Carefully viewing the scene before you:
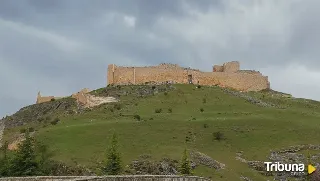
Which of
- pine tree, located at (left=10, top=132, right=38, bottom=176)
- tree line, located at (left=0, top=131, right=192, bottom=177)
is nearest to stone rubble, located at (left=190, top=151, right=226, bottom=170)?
tree line, located at (left=0, top=131, right=192, bottom=177)

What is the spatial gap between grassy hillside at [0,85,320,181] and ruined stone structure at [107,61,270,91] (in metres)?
10.2

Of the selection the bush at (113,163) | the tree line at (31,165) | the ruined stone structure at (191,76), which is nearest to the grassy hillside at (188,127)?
the tree line at (31,165)

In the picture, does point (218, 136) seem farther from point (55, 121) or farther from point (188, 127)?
point (55, 121)

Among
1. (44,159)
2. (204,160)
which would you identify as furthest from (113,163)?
(204,160)

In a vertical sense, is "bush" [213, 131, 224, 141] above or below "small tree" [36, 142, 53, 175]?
above

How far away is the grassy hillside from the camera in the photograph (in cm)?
6281

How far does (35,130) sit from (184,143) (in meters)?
20.5

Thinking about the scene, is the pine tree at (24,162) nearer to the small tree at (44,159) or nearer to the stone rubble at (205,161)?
the small tree at (44,159)

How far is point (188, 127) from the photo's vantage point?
Result: 75.2 m

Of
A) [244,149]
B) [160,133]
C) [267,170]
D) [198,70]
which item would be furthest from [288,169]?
[198,70]

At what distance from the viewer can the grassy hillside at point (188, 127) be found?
62812 millimetres

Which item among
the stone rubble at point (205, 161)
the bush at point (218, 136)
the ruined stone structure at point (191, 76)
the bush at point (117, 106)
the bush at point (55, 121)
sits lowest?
the stone rubble at point (205, 161)

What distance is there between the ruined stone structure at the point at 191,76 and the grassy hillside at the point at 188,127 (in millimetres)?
10241

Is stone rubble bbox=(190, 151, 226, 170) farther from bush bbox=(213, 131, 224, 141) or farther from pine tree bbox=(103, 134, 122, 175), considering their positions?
pine tree bbox=(103, 134, 122, 175)
